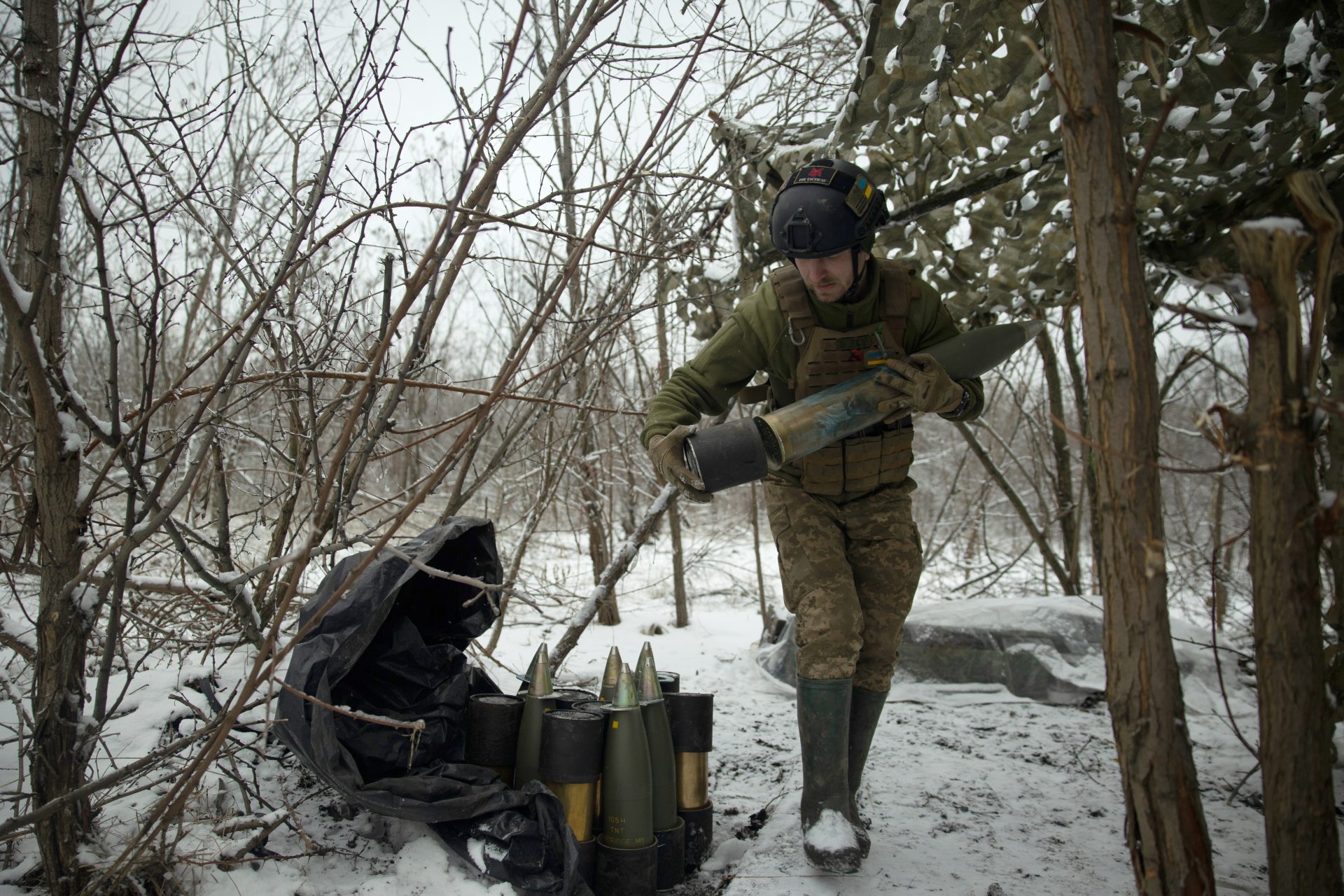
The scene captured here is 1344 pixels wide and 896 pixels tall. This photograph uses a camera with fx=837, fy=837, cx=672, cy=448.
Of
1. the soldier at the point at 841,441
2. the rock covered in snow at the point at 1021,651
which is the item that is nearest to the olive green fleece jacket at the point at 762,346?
the soldier at the point at 841,441

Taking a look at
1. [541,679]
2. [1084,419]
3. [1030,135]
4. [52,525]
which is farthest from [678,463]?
[1084,419]

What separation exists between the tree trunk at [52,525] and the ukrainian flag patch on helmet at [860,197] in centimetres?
194

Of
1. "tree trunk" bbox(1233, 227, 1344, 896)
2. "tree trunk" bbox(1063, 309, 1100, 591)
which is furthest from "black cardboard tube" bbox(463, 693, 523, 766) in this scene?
"tree trunk" bbox(1063, 309, 1100, 591)

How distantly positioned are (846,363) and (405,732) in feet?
5.25

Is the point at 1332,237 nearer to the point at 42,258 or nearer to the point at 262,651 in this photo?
the point at 262,651

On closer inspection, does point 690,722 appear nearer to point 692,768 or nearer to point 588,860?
point 692,768

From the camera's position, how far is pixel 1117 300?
4.63 ft

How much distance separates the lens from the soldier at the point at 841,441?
2.37 m

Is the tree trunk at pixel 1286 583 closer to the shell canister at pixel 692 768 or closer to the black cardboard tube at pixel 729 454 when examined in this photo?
the black cardboard tube at pixel 729 454

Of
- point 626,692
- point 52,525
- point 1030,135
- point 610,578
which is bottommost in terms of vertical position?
point 626,692

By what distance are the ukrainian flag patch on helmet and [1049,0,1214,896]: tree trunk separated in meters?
0.97

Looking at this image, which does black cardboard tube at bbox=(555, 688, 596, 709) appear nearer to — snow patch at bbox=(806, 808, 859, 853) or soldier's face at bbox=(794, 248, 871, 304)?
snow patch at bbox=(806, 808, 859, 853)

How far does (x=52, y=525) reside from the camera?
186 cm

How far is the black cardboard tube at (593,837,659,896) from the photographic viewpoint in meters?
2.12
